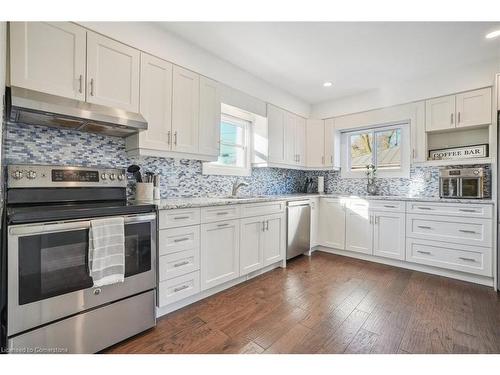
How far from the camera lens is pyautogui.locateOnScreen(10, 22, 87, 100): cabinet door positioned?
1509 mm

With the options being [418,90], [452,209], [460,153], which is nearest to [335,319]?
[452,209]

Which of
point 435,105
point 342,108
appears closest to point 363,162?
point 342,108

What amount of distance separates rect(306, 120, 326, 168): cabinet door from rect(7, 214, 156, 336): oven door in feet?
10.7

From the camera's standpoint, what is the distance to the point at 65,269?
55.1 inches

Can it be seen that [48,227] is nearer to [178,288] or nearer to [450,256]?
[178,288]

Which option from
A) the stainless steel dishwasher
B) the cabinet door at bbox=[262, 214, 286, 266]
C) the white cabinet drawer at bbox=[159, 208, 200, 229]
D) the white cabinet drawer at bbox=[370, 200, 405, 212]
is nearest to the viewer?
the white cabinet drawer at bbox=[159, 208, 200, 229]

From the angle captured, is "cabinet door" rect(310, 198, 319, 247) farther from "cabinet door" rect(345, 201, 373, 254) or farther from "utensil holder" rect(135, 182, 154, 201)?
"utensil holder" rect(135, 182, 154, 201)

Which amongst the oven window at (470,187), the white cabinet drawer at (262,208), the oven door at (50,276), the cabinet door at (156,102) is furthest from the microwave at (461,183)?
the oven door at (50,276)

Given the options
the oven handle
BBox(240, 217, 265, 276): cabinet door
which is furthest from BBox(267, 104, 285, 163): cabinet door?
the oven handle

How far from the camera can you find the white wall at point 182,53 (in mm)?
1942

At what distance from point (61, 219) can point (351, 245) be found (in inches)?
134

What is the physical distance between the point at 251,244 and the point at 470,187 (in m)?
2.61

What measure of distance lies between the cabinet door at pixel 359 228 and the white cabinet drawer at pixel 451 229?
47 centimetres

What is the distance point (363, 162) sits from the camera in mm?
4031
